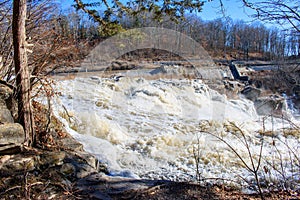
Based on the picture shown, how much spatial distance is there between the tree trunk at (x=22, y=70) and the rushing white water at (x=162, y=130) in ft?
5.05

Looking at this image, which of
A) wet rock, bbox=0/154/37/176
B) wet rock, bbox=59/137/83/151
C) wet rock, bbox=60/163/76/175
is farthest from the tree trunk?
wet rock, bbox=59/137/83/151

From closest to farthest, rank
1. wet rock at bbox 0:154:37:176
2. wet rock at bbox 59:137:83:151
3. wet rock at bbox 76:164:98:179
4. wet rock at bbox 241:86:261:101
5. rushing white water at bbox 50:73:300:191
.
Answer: wet rock at bbox 0:154:37:176 < wet rock at bbox 76:164:98:179 < wet rock at bbox 59:137:83:151 < rushing white water at bbox 50:73:300:191 < wet rock at bbox 241:86:261:101

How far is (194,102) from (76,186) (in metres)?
8.13

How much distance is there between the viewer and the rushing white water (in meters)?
4.68

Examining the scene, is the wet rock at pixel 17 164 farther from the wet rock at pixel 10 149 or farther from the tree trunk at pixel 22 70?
the tree trunk at pixel 22 70

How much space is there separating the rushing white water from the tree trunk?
1.54 meters

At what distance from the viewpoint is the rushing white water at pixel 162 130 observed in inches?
184

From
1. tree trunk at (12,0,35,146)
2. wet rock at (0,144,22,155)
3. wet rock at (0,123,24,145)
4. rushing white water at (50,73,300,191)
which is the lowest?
rushing white water at (50,73,300,191)

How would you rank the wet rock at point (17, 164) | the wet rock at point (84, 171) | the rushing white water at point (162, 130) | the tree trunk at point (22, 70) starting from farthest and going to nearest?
the rushing white water at point (162, 130) → the wet rock at point (84, 171) → the tree trunk at point (22, 70) → the wet rock at point (17, 164)

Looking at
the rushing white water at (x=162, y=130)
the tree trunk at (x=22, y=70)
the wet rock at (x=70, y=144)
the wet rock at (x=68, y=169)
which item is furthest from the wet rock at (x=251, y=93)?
the tree trunk at (x=22, y=70)

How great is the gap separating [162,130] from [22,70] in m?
4.23

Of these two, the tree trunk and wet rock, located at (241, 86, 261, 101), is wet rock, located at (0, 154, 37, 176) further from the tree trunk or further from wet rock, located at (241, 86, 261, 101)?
wet rock, located at (241, 86, 261, 101)

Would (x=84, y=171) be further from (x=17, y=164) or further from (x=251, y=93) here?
(x=251, y=93)

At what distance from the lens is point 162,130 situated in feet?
21.5
